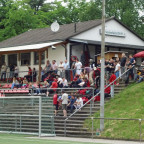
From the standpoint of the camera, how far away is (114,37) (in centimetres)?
4278

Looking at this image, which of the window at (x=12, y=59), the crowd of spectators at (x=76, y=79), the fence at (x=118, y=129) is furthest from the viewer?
the window at (x=12, y=59)

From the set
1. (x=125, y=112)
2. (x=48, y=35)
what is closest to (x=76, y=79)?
(x=125, y=112)

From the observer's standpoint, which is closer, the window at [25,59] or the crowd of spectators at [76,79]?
the crowd of spectators at [76,79]

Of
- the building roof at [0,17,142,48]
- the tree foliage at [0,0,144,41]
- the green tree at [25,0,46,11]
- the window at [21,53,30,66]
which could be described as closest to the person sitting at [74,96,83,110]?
the building roof at [0,17,142,48]

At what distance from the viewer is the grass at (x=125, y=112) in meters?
25.0

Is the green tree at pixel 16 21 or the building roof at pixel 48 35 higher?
the green tree at pixel 16 21

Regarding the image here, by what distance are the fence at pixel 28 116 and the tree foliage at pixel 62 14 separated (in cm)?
2992

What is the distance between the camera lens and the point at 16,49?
135 ft

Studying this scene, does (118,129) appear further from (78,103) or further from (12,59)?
(12,59)

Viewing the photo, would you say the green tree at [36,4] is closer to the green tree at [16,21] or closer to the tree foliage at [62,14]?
the tree foliage at [62,14]

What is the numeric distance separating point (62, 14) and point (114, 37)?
29.5m

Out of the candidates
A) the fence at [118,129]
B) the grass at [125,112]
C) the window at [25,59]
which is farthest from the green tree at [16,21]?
the fence at [118,129]

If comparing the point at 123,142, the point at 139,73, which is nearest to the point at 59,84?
the point at 139,73

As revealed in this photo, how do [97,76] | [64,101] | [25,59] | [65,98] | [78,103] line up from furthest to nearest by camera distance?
[25,59] → [97,76] → [78,103] → [64,101] → [65,98]
